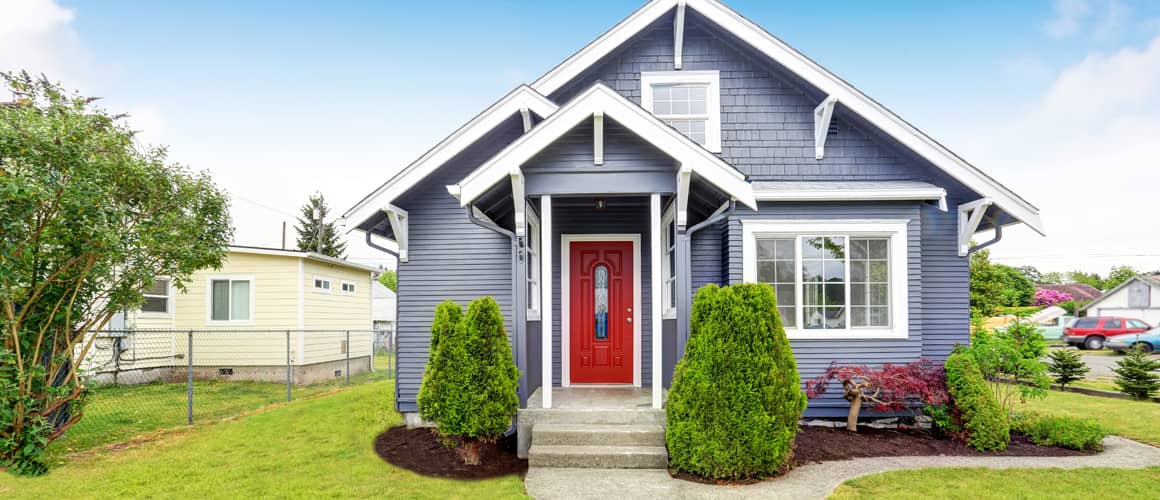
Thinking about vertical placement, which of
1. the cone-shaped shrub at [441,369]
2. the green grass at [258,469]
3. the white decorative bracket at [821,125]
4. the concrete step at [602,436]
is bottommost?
the green grass at [258,469]

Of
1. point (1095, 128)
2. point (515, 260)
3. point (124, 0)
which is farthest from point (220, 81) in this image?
point (1095, 128)

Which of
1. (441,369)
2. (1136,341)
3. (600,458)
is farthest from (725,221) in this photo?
(1136,341)

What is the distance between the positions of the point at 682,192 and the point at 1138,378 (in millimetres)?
10868

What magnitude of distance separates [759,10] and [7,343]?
1517 cm

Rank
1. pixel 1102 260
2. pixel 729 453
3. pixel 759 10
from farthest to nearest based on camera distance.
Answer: pixel 1102 260, pixel 759 10, pixel 729 453

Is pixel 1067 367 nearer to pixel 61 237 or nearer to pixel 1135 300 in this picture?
pixel 61 237

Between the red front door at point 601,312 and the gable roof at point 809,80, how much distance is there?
8.11ft

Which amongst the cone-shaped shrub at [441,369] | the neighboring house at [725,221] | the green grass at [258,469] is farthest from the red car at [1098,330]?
the cone-shaped shrub at [441,369]

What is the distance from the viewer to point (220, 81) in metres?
16.1

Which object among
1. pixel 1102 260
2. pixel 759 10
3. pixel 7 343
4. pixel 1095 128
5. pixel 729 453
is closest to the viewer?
pixel 729 453

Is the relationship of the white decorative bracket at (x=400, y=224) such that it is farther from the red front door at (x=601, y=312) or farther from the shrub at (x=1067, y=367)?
the shrub at (x=1067, y=367)

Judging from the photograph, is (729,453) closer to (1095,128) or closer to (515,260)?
(515,260)

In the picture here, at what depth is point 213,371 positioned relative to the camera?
13.9m

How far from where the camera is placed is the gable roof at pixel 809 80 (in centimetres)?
748
